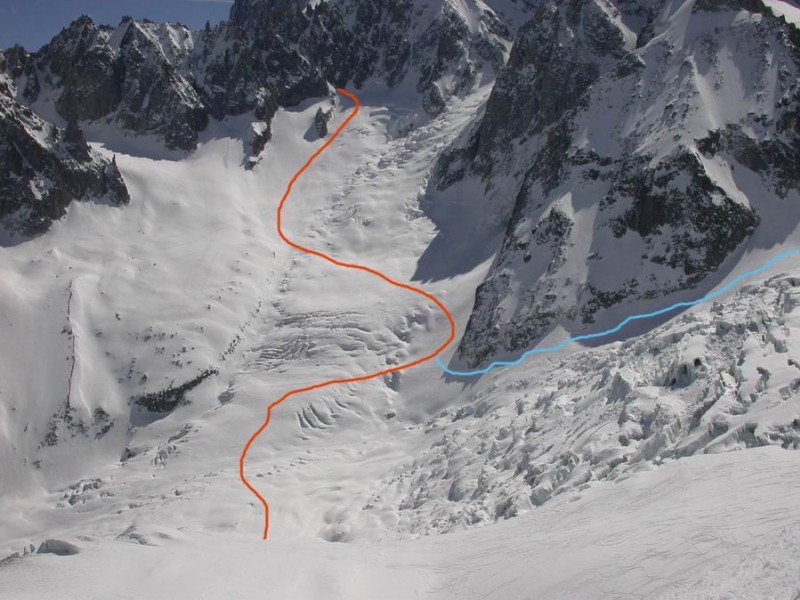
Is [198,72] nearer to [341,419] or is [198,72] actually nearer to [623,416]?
[341,419]

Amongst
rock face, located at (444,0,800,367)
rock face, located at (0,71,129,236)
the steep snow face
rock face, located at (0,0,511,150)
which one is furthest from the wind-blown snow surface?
rock face, located at (0,0,511,150)

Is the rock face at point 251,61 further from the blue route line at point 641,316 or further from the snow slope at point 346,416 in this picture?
the blue route line at point 641,316

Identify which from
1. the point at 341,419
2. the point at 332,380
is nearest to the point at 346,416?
the point at 341,419

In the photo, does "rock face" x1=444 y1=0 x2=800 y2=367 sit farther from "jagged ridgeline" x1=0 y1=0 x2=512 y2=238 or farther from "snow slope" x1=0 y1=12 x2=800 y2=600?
"jagged ridgeline" x1=0 y1=0 x2=512 y2=238

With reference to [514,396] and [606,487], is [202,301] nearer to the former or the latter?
[514,396]

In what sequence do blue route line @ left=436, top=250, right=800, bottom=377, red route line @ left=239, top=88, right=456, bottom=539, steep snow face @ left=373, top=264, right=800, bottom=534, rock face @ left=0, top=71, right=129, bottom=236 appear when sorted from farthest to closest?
rock face @ left=0, top=71, right=129, bottom=236 → red route line @ left=239, top=88, right=456, bottom=539 → blue route line @ left=436, top=250, right=800, bottom=377 → steep snow face @ left=373, top=264, right=800, bottom=534

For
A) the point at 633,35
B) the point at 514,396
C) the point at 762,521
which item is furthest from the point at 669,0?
the point at 762,521

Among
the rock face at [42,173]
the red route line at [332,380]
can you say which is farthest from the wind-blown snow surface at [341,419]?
the rock face at [42,173]
